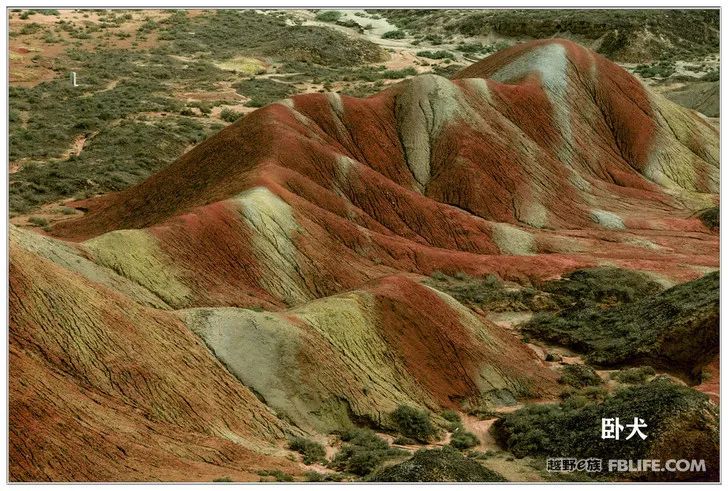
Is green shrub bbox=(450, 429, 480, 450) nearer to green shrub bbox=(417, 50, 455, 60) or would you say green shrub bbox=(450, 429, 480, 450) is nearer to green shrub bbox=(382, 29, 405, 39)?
green shrub bbox=(417, 50, 455, 60)

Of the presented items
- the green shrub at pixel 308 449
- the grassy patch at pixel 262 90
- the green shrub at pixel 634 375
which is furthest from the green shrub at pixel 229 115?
the green shrub at pixel 308 449

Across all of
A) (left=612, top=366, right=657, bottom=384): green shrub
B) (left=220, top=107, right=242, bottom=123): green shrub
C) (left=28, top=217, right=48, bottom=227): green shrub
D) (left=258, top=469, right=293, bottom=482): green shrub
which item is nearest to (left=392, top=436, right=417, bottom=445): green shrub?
(left=258, top=469, right=293, bottom=482): green shrub

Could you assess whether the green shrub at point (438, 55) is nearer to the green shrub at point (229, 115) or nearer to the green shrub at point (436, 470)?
the green shrub at point (229, 115)

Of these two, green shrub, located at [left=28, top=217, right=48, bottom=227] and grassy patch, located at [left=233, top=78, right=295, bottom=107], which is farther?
grassy patch, located at [left=233, top=78, right=295, bottom=107]

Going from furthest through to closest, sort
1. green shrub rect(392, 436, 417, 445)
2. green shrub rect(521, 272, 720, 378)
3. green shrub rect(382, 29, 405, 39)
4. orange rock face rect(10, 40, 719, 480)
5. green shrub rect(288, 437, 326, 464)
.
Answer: green shrub rect(382, 29, 405, 39)
green shrub rect(521, 272, 720, 378)
green shrub rect(392, 436, 417, 445)
green shrub rect(288, 437, 326, 464)
orange rock face rect(10, 40, 719, 480)

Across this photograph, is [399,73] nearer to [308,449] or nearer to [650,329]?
[650,329]

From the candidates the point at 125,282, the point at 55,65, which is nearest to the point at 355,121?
the point at 125,282
